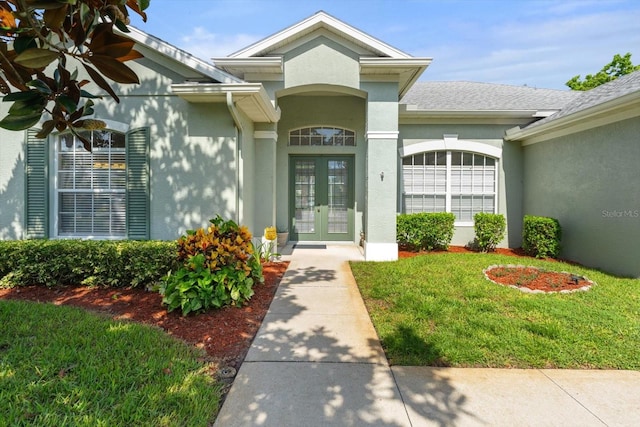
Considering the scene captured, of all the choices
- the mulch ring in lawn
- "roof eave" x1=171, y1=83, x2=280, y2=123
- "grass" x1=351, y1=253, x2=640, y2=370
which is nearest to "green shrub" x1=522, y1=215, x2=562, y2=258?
"grass" x1=351, y1=253, x2=640, y2=370

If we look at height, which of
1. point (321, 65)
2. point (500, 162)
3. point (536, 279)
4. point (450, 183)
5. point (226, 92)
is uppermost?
point (321, 65)

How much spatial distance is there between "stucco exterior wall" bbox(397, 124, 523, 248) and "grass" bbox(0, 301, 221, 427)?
7920 mm

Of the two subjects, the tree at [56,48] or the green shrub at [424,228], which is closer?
the tree at [56,48]

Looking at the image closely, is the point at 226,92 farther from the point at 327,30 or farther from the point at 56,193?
the point at 56,193

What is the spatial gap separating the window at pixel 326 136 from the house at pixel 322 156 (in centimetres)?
3

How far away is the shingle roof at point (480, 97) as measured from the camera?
32.2ft

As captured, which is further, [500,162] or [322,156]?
[322,156]

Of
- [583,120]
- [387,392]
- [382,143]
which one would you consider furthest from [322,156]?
[387,392]

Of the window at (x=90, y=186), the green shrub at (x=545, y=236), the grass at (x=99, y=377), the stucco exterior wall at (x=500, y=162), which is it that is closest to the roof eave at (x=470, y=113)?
the stucco exterior wall at (x=500, y=162)

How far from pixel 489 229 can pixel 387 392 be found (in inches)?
302

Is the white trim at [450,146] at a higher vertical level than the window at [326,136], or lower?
lower

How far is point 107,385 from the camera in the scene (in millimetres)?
2762

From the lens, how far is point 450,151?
9914 mm

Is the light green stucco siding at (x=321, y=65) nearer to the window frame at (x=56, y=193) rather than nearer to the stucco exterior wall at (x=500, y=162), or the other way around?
the stucco exterior wall at (x=500, y=162)
